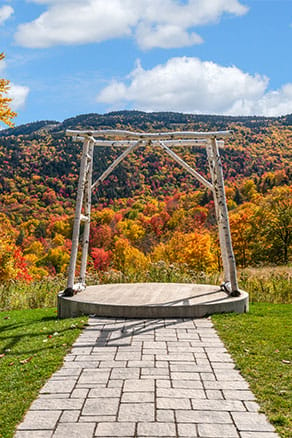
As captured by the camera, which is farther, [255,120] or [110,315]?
[255,120]

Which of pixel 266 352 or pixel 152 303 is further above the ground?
pixel 152 303

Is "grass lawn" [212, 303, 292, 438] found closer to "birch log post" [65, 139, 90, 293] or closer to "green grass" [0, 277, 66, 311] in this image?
"birch log post" [65, 139, 90, 293]

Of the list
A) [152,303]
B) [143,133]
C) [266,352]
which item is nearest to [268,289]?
[152,303]

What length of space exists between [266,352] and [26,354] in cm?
265

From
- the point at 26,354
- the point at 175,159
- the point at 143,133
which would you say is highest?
the point at 143,133

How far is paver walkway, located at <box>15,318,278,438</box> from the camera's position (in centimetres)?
300

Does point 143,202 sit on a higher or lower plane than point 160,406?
higher

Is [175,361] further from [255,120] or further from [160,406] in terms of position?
[255,120]

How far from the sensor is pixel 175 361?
452cm

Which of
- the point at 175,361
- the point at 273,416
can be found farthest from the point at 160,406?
the point at 175,361

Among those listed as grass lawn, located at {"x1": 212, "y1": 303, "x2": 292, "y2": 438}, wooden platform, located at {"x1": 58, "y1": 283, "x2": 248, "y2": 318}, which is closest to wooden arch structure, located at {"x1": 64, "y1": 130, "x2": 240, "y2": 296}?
wooden platform, located at {"x1": 58, "y1": 283, "x2": 248, "y2": 318}

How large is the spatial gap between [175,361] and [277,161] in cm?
4723

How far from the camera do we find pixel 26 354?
493cm

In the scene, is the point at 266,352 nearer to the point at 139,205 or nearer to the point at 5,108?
the point at 5,108
